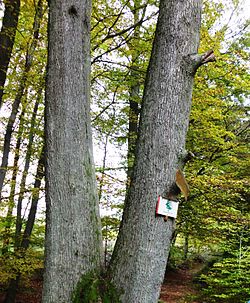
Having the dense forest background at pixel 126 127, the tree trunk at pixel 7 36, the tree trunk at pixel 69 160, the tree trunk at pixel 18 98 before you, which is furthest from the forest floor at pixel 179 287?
the tree trunk at pixel 69 160

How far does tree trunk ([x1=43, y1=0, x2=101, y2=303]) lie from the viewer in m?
1.85

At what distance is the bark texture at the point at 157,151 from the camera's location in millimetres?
1765

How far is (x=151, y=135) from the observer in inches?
74.4

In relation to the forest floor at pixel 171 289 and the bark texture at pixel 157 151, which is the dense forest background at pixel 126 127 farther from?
the bark texture at pixel 157 151

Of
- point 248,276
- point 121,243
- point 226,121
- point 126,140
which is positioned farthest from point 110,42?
Answer: point 121,243

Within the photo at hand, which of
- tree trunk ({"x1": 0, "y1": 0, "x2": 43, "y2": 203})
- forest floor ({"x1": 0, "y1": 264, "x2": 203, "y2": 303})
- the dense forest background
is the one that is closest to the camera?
tree trunk ({"x1": 0, "y1": 0, "x2": 43, "y2": 203})

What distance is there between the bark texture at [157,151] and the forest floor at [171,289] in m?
6.17

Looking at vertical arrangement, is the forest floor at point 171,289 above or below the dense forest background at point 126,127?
below

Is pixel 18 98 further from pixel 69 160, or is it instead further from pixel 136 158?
pixel 136 158

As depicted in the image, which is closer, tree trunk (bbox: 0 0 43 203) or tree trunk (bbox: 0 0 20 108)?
tree trunk (bbox: 0 0 20 108)

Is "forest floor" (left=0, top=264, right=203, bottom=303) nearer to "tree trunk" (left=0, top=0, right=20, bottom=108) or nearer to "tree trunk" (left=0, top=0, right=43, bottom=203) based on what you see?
"tree trunk" (left=0, top=0, right=43, bottom=203)

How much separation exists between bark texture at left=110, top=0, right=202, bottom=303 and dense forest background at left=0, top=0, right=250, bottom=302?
2235 millimetres

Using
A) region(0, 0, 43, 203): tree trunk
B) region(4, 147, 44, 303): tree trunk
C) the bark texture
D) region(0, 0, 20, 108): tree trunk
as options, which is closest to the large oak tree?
the bark texture

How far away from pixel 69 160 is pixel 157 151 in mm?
518
